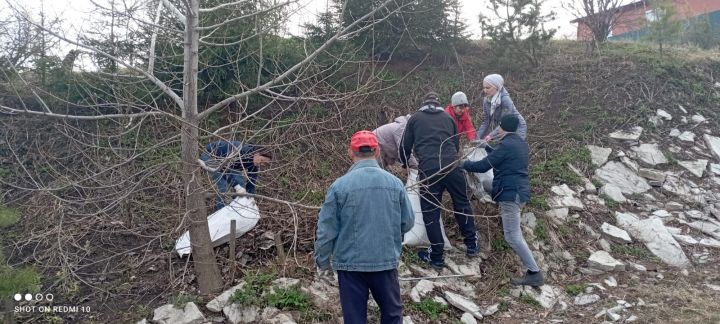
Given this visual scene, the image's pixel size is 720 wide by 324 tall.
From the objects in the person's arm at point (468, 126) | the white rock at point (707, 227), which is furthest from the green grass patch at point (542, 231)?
the white rock at point (707, 227)

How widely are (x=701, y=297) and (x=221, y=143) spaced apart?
4861mm

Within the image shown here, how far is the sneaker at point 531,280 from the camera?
194 inches

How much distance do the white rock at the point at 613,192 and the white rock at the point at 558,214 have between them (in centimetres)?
92

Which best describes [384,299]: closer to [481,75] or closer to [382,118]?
[382,118]

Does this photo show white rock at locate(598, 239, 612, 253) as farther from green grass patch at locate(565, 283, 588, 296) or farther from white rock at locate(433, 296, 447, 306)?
white rock at locate(433, 296, 447, 306)

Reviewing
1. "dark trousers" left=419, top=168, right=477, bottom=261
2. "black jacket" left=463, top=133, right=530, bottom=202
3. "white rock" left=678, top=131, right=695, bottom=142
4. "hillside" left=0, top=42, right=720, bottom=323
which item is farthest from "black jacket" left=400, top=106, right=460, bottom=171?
"white rock" left=678, top=131, right=695, bottom=142

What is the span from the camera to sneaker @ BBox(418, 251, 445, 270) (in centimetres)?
495

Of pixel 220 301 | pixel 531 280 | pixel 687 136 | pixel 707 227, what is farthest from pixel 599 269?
pixel 687 136

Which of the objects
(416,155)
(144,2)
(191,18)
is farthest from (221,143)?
(416,155)

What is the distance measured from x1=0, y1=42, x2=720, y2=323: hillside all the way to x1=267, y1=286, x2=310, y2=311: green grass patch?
0.02m

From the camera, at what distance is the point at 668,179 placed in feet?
23.5

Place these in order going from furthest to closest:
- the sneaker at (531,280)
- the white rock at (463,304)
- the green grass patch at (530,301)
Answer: the sneaker at (531,280), the green grass patch at (530,301), the white rock at (463,304)

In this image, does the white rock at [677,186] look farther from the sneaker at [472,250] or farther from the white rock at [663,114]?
the sneaker at [472,250]

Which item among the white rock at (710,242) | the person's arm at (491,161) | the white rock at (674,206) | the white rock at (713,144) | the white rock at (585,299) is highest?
the person's arm at (491,161)
